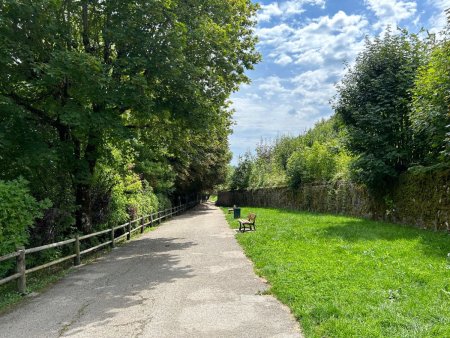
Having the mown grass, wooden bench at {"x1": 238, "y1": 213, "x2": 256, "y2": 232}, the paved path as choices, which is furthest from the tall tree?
wooden bench at {"x1": 238, "y1": 213, "x2": 256, "y2": 232}

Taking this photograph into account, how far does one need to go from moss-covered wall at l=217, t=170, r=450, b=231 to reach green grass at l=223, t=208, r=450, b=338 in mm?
1236

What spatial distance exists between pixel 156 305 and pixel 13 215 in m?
3.59

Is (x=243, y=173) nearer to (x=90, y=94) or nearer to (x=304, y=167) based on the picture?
(x=304, y=167)

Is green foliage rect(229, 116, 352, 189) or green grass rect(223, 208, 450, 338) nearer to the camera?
green grass rect(223, 208, 450, 338)

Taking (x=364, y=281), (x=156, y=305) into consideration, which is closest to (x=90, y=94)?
(x=156, y=305)

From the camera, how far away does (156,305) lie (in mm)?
6559

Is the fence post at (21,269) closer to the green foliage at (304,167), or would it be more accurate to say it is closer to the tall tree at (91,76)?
the tall tree at (91,76)

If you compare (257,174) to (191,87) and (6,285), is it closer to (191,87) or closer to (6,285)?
(191,87)

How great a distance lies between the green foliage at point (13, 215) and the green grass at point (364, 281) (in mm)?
5392

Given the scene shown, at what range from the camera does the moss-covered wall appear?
501 inches

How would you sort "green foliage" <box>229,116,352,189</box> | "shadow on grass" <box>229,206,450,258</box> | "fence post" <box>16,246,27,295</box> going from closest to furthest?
1. "fence post" <box>16,246,27,295</box>
2. "shadow on grass" <box>229,206,450,258</box>
3. "green foliage" <box>229,116,352,189</box>

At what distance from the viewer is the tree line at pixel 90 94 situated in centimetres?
975

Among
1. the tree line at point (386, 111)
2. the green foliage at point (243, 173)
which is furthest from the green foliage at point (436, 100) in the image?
the green foliage at point (243, 173)

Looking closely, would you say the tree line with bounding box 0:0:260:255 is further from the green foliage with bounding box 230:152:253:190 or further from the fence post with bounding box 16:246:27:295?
the green foliage with bounding box 230:152:253:190
